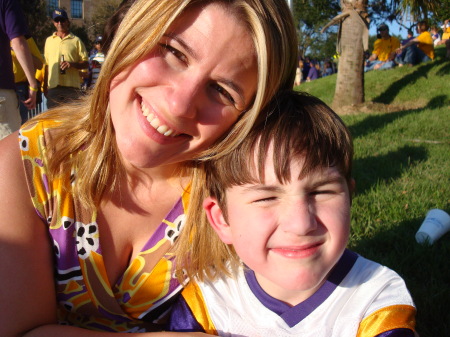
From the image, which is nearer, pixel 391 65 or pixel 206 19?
pixel 206 19

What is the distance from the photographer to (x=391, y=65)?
570 inches

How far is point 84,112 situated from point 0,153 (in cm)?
37

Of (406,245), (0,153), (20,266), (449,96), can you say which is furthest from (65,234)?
(449,96)

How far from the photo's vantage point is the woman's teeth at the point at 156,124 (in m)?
1.62

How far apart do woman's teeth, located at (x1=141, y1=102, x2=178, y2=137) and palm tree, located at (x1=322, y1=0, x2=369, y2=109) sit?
26.6 feet

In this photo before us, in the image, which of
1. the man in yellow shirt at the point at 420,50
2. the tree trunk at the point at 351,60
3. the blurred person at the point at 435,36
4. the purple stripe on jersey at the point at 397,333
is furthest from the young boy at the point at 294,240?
the blurred person at the point at 435,36

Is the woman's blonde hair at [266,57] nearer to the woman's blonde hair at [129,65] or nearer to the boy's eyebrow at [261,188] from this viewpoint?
the woman's blonde hair at [129,65]

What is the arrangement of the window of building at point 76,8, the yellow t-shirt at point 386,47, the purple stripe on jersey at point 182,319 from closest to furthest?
the purple stripe on jersey at point 182,319 < the yellow t-shirt at point 386,47 < the window of building at point 76,8

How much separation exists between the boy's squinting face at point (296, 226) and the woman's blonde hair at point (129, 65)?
9.8 inches

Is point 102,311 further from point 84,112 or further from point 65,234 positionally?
point 84,112

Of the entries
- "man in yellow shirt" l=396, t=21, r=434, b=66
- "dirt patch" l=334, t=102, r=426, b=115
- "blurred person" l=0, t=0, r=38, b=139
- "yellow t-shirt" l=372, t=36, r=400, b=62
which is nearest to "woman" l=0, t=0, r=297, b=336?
"blurred person" l=0, t=0, r=38, b=139

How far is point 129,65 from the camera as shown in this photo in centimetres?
162

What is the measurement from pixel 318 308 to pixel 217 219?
51 centimetres

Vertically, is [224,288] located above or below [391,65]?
below
